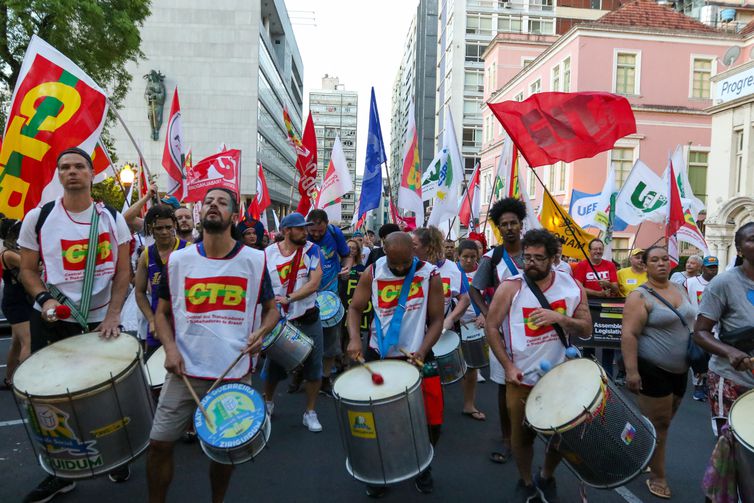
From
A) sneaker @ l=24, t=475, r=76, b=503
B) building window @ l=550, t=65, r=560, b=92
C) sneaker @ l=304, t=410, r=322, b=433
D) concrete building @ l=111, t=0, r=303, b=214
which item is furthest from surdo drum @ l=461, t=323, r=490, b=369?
concrete building @ l=111, t=0, r=303, b=214

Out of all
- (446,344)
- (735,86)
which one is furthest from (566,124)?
(735,86)

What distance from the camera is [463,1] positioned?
49875 millimetres

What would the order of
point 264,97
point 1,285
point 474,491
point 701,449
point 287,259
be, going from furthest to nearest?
point 264,97, point 1,285, point 287,259, point 701,449, point 474,491

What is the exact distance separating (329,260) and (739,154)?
18.9 meters

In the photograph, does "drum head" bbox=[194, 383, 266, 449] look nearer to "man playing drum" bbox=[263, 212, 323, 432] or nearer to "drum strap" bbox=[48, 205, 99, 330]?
"drum strap" bbox=[48, 205, 99, 330]

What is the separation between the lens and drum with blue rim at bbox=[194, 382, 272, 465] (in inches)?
119

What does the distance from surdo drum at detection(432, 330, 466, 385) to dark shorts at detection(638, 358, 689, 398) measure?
1.67 meters

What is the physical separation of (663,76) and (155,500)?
3145 centimetres

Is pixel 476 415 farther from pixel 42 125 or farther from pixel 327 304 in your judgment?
pixel 42 125

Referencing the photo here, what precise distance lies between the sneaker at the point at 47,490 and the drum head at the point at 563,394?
10.5 ft

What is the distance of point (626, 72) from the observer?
2889 cm

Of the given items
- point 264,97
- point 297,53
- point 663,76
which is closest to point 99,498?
point 663,76

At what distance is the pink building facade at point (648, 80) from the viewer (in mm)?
28219

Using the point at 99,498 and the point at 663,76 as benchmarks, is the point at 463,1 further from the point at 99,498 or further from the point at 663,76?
the point at 99,498
